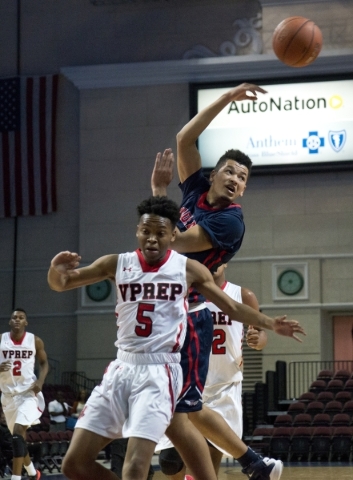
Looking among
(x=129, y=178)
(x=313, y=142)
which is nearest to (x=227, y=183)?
(x=313, y=142)

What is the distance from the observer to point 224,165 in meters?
6.32

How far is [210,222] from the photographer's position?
19.9 feet

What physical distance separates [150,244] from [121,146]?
16.9 meters

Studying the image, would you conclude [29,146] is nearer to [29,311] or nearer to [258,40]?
[29,311]

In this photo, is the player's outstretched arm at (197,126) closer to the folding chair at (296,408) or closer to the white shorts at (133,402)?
the white shorts at (133,402)

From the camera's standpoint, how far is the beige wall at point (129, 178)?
2098 cm

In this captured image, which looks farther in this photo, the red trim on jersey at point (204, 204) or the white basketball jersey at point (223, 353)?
the white basketball jersey at point (223, 353)

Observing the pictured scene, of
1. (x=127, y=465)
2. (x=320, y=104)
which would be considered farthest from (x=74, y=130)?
(x=127, y=465)

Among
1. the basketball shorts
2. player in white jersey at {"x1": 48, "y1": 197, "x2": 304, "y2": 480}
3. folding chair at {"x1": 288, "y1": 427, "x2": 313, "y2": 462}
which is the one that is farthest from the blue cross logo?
player in white jersey at {"x1": 48, "y1": 197, "x2": 304, "y2": 480}

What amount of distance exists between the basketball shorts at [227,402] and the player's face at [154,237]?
6.71 feet

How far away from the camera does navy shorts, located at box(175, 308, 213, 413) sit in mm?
5707

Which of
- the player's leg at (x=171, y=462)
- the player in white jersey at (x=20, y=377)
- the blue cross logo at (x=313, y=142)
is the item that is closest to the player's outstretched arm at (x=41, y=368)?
the player in white jersey at (x=20, y=377)

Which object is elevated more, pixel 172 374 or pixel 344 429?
pixel 172 374

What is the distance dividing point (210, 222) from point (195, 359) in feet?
2.95
